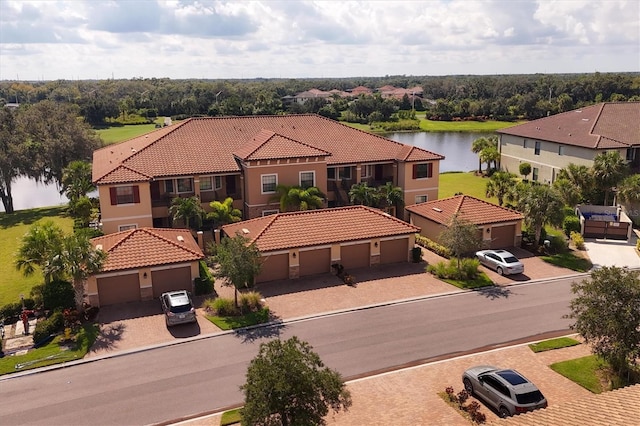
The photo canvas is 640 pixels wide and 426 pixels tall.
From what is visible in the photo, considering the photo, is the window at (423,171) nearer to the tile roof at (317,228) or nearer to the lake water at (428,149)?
the tile roof at (317,228)

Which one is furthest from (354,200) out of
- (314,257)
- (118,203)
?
(118,203)

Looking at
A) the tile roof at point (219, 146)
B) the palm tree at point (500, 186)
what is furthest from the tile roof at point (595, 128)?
the tile roof at point (219, 146)

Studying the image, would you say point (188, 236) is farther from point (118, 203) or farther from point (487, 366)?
point (487, 366)

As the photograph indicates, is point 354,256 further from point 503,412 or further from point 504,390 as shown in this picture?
point 503,412

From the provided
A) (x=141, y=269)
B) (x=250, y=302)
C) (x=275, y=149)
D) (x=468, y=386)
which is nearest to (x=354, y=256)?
(x=250, y=302)

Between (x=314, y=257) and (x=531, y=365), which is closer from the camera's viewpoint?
(x=531, y=365)

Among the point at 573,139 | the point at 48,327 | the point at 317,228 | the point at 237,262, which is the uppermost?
the point at 573,139
